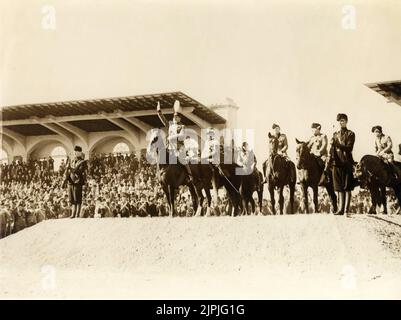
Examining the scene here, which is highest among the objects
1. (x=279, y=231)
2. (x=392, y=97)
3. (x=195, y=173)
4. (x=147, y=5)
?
(x=147, y=5)

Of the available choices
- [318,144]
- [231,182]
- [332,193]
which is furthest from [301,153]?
[231,182]

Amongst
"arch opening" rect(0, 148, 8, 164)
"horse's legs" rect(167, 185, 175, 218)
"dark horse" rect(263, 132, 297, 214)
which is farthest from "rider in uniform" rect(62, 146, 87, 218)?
"dark horse" rect(263, 132, 297, 214)

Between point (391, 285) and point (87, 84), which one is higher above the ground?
point (87, 84)

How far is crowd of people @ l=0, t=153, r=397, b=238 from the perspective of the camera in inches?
431

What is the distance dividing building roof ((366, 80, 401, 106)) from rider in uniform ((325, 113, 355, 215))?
2.15 ft

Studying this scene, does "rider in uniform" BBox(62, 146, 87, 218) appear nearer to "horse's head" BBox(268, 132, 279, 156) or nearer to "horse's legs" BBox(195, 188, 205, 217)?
"horse's legs" BBox(195, 188, 205, 217)

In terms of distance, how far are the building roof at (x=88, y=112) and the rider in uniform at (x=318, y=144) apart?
2126mm

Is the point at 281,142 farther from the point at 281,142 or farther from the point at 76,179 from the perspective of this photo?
the point at 76,179

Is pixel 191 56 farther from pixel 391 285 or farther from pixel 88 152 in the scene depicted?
pixel 391 285

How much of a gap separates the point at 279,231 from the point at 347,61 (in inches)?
115
